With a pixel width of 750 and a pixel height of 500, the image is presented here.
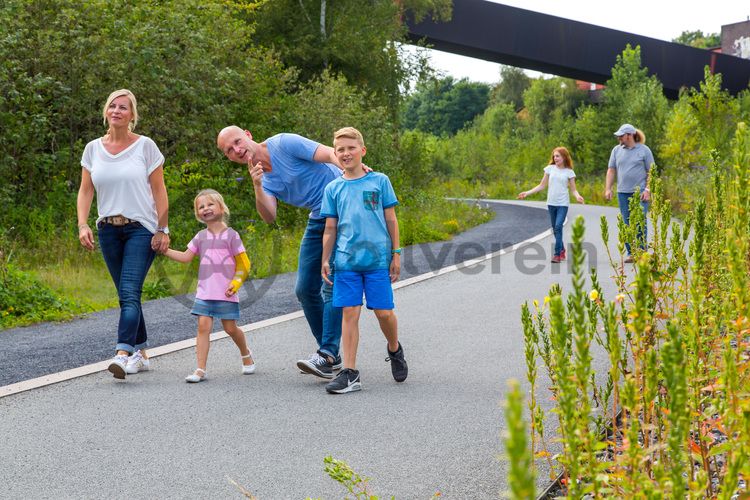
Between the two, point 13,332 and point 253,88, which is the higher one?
point 253,88

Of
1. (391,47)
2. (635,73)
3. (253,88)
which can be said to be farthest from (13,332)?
(635,73)

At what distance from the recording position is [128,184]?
616 cm

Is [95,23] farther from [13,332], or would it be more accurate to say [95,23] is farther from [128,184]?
[128,184]

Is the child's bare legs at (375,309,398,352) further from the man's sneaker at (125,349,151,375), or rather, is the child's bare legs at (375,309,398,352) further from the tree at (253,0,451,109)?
the tree at (253,0,451,109)

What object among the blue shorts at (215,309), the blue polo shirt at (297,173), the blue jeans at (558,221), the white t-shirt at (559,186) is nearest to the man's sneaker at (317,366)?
the blue shorts at (215,309)

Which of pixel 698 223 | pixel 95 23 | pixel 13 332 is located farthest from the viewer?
pixel 95 23

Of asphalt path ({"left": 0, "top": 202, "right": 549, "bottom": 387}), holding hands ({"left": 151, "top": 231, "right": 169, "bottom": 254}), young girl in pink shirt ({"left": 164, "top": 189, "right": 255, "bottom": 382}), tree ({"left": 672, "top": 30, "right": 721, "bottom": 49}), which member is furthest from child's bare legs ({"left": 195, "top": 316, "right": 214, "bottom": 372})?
tree ({"left": 672, "top": 30, "right": 721, "bottom": 49})

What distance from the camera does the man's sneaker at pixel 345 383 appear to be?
5703 mm

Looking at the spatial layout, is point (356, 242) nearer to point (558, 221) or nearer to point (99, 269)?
point (99, 269)

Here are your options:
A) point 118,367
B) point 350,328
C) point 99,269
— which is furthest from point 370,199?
point 99,269

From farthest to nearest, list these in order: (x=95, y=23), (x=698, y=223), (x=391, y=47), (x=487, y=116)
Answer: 1. (x=487, y=116)
2. (x=391, y=47)
3. (x=95, y=23)
4. (x=698, y=223)

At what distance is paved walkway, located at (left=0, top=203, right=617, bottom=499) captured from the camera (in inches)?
158

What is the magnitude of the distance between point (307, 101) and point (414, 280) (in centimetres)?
1098

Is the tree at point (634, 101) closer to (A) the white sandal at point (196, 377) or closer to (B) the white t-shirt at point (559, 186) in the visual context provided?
(B) the white t-shirt at point (559, 186)
